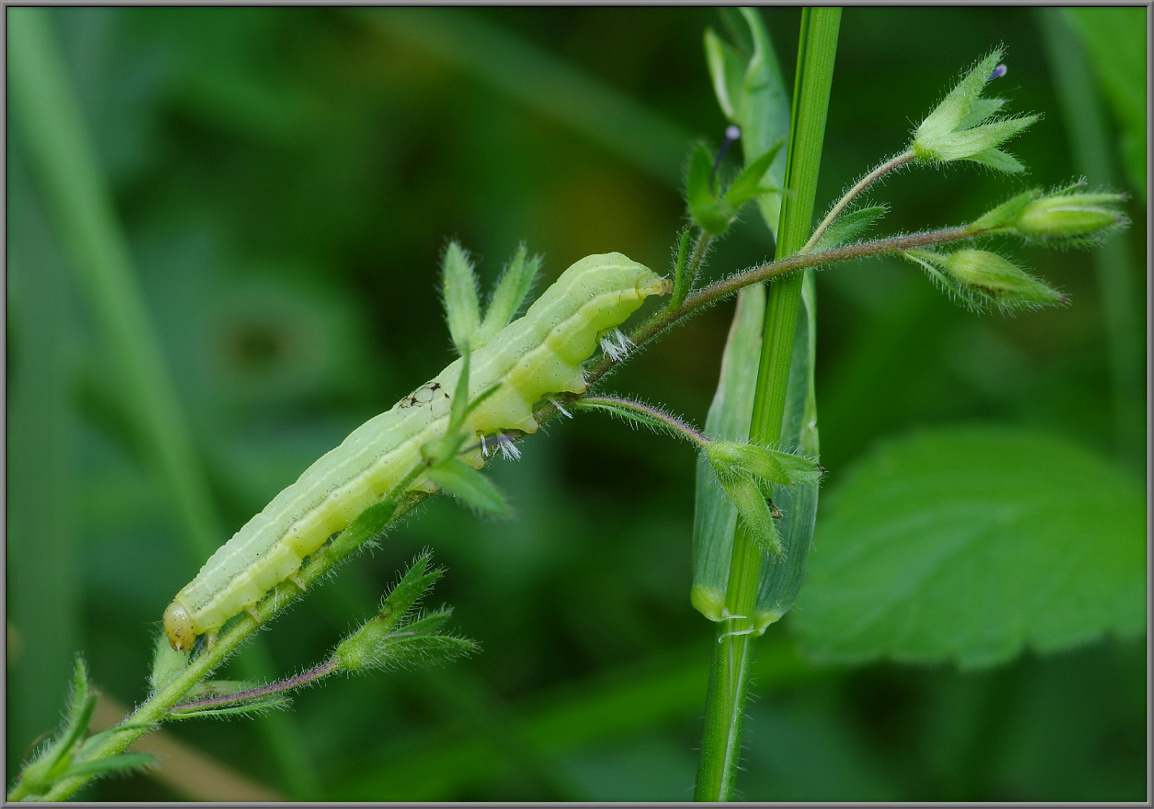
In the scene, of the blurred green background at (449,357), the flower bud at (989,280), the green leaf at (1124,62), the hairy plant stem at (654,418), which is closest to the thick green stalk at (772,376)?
the hairy plant stem at (654,418)

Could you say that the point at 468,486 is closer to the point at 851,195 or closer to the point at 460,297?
the point at 460,297

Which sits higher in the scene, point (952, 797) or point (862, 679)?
point (862, 679)

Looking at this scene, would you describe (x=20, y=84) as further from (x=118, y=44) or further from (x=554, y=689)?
(x=554, y=689)

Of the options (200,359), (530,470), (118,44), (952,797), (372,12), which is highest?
(372,12)

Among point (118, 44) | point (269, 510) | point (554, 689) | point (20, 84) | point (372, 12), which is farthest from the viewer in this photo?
point (372, 12)

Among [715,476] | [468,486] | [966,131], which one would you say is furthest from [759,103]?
[468,486]

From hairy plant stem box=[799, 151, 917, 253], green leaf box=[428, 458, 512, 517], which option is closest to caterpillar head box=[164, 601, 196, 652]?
green leaf box=[428, 458, 512, 517]

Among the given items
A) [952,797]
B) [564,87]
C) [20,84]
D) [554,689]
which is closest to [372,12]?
[564,87]
